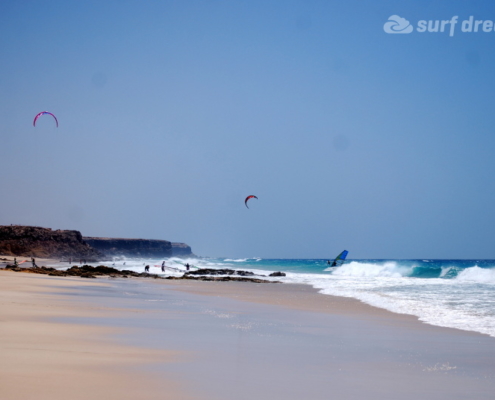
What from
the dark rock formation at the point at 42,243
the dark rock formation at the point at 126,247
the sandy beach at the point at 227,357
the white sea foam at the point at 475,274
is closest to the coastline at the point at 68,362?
the sandy beach at the point at 227,357

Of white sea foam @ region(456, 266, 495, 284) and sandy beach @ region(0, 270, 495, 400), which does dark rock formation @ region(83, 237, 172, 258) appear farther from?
sandy beach @ region(0, 270, 495, 400)

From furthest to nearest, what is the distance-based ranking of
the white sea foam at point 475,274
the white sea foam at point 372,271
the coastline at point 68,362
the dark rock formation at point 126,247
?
the dark rock formation at point 126,247 < the white sea foam at point 372,271 < the white sea foam at point 475,274 < the coastline at point 68,362

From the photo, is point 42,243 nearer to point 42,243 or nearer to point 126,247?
point 42,243

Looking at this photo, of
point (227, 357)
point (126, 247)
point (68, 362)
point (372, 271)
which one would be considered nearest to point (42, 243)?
point (372, 271)

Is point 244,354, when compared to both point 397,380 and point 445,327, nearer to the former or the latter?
point 397,380

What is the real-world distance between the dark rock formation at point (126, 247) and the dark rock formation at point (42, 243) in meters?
51.3

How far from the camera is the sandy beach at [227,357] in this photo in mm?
5102

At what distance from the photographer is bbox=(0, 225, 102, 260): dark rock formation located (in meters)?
79.1

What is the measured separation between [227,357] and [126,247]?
149 metres

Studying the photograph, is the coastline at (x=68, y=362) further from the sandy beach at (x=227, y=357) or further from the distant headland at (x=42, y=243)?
the distant headland at (x=42, y=243)

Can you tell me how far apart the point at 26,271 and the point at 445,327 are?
2237 centimetres

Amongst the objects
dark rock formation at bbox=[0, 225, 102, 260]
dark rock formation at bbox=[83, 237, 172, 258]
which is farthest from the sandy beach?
dark rock formation at bbox=[83, 237, 172, 258]

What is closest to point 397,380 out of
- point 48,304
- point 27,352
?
point 27,352

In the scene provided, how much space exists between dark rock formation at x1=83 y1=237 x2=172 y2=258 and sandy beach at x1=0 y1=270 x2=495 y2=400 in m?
139
